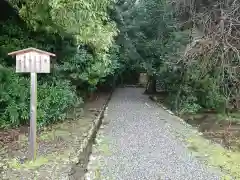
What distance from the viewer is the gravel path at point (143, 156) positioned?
500cm

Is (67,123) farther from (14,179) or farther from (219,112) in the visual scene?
(219,112)

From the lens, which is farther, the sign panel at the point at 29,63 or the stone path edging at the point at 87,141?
the sign panel at the point at 29,63

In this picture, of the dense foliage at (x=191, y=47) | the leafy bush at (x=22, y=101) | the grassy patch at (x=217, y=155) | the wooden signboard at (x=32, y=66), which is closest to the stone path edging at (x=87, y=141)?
the wooden signboard at (x=32, y=66)

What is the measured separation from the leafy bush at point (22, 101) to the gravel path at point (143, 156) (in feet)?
4.61

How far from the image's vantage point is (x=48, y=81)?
9.48 m

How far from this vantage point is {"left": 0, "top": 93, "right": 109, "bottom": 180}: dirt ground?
16.0 feet

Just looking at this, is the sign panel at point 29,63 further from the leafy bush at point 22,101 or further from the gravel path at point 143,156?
the leafy bush at point 22,101

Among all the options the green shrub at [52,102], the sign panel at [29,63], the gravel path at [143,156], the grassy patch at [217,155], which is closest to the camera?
the gravel path at [143,156]

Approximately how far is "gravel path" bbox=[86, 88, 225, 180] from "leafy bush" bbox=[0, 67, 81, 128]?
1407 mm

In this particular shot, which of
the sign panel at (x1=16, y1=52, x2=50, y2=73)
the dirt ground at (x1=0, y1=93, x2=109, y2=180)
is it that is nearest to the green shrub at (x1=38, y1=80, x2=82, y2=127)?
the dirt ground at (x1=0, y1=93, x2=109, y2=180)

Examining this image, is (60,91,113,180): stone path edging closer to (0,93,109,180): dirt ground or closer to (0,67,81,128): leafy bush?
(0,93,109,180): dirt ground

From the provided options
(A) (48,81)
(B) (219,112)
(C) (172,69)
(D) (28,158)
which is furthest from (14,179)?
(C) (172,69)

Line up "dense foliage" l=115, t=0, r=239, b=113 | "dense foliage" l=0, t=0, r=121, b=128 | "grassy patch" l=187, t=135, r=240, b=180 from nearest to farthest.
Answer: "grassy patch" l=187, t=135, r=240, b=180
"dense foliage" l=0, t=0, r=121, b=128
"dense foliage" l=115, t=0, r=239, b=113

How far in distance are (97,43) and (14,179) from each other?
4.66m
